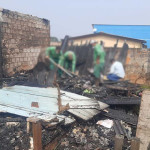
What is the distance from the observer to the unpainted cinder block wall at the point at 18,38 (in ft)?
6.55

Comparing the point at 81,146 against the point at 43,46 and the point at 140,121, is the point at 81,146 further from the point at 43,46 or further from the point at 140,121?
the point at 43,46

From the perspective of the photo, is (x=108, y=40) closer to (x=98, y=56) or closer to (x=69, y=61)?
(x=98, y=56)

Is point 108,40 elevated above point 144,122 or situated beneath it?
elevated above

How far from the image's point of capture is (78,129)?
171 inches

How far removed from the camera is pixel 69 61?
1.45 metres

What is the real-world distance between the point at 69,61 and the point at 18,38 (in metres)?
0.97

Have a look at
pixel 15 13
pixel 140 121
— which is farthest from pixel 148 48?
pixel 140 121

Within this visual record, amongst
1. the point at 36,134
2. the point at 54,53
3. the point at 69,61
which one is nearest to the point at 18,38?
the point at 54,53

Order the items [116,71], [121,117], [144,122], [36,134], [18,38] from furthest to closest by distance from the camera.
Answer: [121,117], [144,122], [36,134], [18,38], [116,71]

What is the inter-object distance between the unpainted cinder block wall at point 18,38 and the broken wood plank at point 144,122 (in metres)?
2.40

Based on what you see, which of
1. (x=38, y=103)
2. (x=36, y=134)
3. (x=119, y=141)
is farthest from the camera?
(x=38, y=103)

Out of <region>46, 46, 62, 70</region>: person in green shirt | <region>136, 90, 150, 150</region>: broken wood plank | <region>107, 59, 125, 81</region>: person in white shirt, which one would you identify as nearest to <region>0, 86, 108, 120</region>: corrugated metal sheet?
<region>136, 90, 150, 150</region>: broken wood plank

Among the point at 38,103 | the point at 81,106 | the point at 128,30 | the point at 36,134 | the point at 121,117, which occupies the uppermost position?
the point at 128,30

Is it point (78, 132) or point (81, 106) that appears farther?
point (81, 106)
